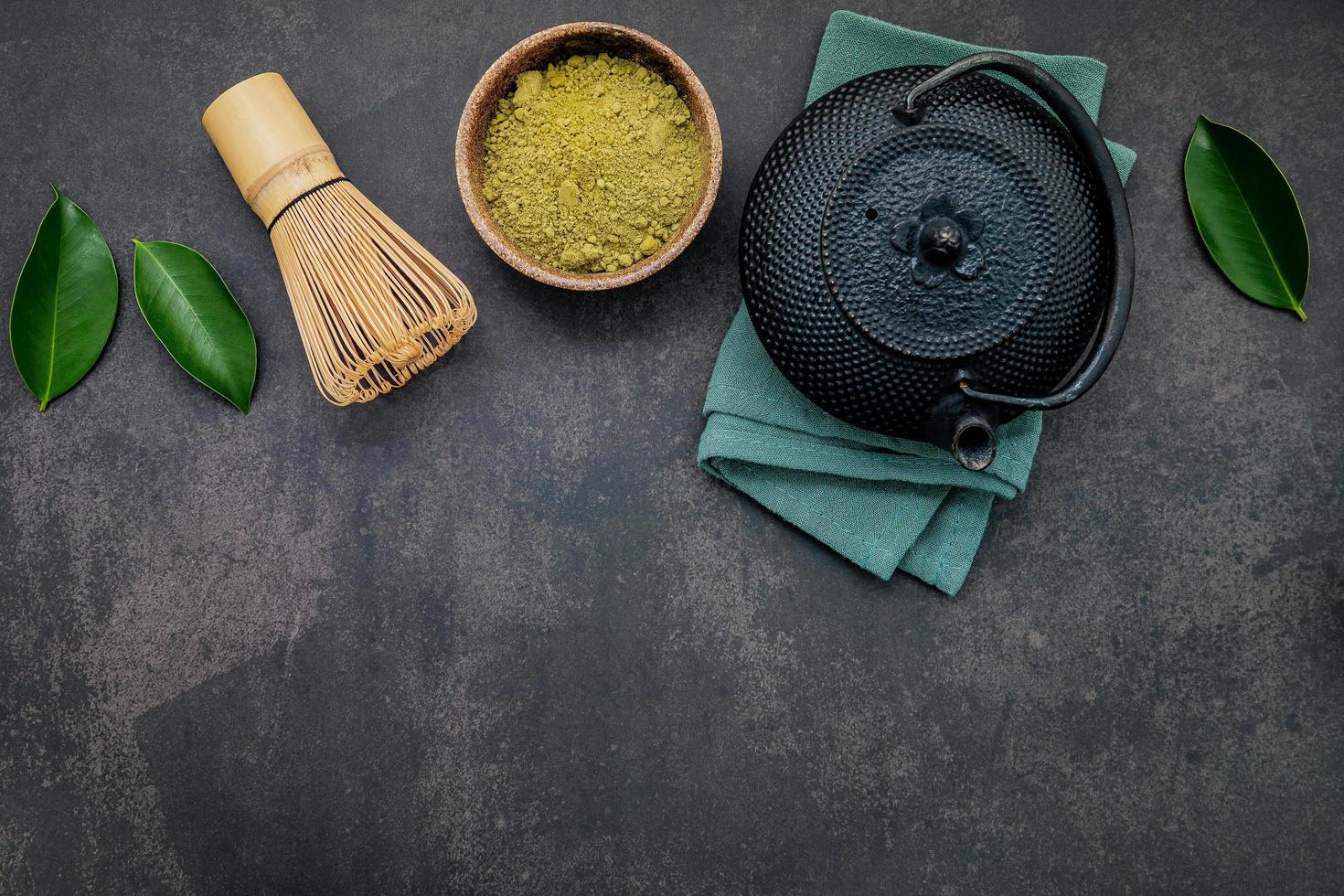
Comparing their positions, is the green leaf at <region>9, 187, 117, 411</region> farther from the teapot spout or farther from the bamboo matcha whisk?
the teapot spout

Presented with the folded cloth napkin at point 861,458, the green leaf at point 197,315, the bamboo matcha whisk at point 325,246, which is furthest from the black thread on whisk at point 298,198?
the folded cloth napkin at point 861,458

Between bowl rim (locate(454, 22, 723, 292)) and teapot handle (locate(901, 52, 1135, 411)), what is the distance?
19cm

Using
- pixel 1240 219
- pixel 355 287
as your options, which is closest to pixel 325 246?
pixel 355 287

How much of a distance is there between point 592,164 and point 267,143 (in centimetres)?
29

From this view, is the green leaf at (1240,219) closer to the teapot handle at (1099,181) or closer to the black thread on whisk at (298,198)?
the teapot handle at (1099,181)

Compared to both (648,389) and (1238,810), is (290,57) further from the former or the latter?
(1238,810)

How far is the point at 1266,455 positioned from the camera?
80 cm

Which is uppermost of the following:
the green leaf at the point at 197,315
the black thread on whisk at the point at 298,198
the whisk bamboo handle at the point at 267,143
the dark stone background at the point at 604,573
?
the whisk bamboo handle at the point at 267,143

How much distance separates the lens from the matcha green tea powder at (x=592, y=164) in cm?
71

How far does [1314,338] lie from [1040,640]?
402 mm

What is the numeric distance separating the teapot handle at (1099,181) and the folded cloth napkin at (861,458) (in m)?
0.18

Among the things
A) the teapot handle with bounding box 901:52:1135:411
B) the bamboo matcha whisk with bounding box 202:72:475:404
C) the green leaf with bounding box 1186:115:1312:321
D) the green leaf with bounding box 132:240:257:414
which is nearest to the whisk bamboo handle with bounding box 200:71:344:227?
the bamboo matcha whisk with bounding box 202:72:475:404

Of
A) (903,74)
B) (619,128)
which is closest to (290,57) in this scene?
(619,128)

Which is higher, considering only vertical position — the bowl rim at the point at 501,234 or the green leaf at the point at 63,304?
the bowl rim at the point at 501,234
